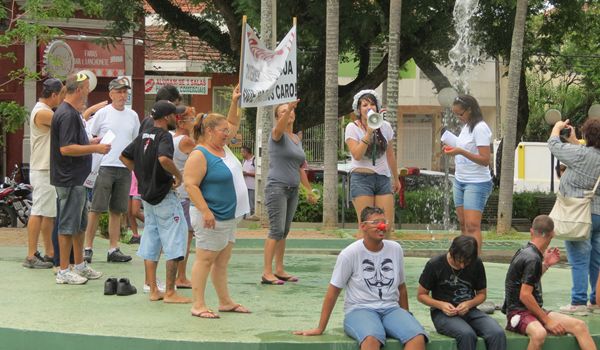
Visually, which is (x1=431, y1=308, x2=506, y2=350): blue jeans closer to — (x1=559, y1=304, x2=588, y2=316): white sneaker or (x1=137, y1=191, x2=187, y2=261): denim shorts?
(x1=559, y1=304, x2=588, y2=316): white sneaker

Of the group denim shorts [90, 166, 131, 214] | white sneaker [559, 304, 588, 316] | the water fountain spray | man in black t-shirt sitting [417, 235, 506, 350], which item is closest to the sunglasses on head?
denim shorts [90, 166, 131, 214]

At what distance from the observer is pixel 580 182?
885 centimetres

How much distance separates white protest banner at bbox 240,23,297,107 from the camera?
33.4 feet

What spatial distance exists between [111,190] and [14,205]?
9.66 m

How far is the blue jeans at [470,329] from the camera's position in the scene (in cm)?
753

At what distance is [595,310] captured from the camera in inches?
355

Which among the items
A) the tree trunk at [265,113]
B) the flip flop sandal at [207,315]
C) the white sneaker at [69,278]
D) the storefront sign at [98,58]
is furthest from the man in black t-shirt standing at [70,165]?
the storefront sign at [98,58]

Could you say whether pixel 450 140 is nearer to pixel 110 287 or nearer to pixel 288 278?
pixel 288 278

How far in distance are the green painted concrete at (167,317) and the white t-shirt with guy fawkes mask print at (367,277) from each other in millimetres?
302

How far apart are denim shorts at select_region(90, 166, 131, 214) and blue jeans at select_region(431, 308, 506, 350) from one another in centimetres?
443

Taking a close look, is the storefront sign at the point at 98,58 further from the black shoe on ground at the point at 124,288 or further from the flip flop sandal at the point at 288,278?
the black shoe on ground at the point at 124,288

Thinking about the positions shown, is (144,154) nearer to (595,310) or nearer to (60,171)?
(60,171)

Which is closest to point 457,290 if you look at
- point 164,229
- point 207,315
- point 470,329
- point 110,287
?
point 470,329

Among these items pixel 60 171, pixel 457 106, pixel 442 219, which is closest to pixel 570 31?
pixel 442 219
